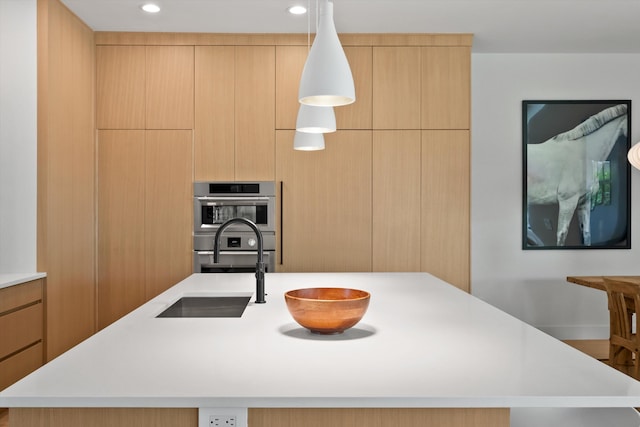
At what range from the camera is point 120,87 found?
4.46 m

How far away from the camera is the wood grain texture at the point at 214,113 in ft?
14.6

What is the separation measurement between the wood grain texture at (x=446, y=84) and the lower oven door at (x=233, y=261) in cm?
177

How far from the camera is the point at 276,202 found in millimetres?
4488

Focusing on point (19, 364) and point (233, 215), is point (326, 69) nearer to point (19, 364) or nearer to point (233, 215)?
point (19, 364)

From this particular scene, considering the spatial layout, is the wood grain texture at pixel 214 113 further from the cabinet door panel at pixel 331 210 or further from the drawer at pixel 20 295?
the drawer at pixel 20 295

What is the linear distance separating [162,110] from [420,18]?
215cm

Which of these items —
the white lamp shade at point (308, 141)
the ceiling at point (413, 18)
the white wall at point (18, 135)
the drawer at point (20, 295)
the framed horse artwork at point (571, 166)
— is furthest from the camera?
the framed horse artwork at point (571, 166)

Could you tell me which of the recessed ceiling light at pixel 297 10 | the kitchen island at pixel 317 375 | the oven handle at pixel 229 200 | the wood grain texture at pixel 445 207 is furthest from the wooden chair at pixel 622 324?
the recessed ceiling light at pixel 297 10

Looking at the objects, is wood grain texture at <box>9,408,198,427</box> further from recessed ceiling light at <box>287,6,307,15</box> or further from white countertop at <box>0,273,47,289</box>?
recessed ceiling light at <box>287,6,307,15</box>

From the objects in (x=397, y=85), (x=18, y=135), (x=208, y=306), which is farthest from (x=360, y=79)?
(x=208, y=306)

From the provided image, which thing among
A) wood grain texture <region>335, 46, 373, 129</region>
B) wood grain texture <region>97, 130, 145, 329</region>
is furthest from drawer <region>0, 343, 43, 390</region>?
wood grain texture <region>335, 46, 373, 129</region>

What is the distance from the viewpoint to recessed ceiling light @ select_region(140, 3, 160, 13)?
385 centimetres

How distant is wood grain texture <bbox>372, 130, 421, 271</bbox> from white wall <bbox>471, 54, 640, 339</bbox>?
35.6 inches

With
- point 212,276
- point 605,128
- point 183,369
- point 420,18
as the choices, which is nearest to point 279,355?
point 183,369
